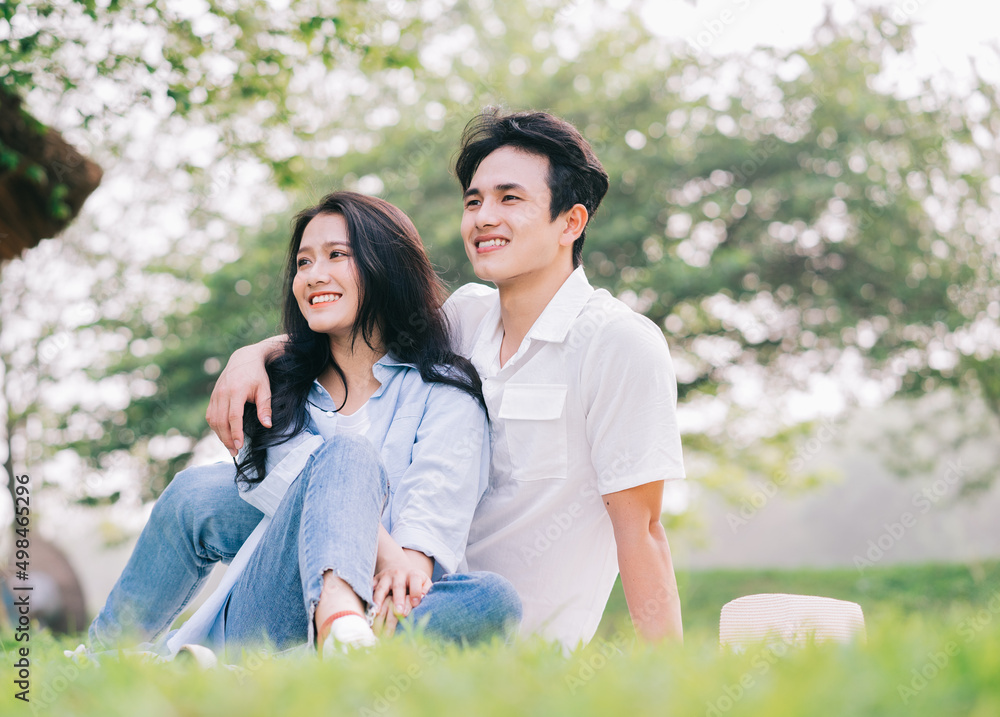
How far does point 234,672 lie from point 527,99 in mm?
10230

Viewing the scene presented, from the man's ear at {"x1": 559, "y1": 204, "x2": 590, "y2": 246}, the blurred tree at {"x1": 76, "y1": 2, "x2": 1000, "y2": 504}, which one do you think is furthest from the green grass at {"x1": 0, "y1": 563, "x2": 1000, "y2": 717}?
the blurred tree at {"x1": 76, "y1": 2, "x2": 1000, "y2": 504}

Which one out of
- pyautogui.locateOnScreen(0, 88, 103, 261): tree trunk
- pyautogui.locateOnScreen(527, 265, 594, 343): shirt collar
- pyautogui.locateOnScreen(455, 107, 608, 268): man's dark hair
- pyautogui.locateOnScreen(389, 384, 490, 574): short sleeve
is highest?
pyautogui.locateOnScreen(0, 88, 103, 261): tree trunk

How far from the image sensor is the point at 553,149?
2.96 metres

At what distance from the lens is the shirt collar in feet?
8.60

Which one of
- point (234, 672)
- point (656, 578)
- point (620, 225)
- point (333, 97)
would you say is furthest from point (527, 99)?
point (234, 672)

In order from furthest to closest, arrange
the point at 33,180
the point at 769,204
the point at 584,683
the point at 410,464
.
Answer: the point at 769,204
the point at 33,180
the point at 410,464
the point at 584,683

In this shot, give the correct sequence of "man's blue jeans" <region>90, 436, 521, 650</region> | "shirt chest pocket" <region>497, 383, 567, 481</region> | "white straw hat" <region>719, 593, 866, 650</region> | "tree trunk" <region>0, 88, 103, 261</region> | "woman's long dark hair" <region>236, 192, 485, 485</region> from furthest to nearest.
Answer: "tree trunk" <region>0, 88, 103, 261</region> < "woman's long dark hair" <region>236, 192, 485, 485</region> < "shirt chest pocket" <region>497, 383, 567, 481</region> < "white straw hat" <region>719, 593, 866, 650</region> < "man's blue jeans" <region>90, 436, 521, 650</region>

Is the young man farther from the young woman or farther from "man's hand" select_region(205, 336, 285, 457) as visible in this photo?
the young woman

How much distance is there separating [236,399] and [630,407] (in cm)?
114

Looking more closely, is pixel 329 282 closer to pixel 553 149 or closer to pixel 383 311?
pixel 383 311

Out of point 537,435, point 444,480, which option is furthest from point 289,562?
point 537,435

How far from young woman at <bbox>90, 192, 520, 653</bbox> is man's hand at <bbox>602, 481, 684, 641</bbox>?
0.42m

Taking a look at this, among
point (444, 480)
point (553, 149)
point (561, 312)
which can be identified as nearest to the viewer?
point (444, 480)

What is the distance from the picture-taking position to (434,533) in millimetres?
2184
